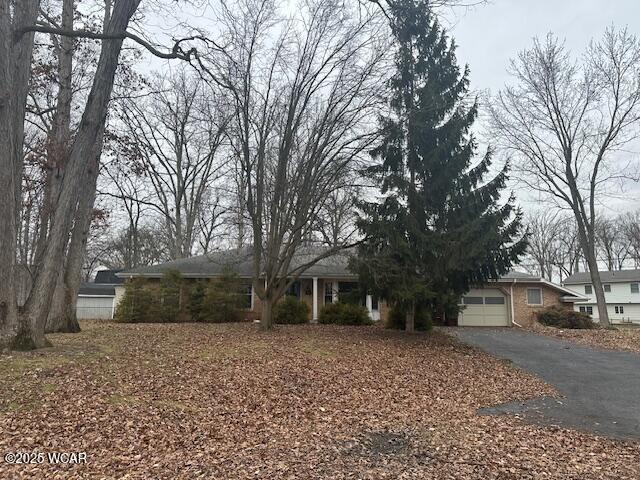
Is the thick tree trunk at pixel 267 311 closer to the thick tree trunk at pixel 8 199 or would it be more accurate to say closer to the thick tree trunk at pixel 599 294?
the thick tree trunk at pixel 8 199

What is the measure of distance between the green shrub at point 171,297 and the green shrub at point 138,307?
256mm

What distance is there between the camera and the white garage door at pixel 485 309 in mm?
22078

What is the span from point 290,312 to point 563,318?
42.8 feet

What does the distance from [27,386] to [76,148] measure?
4.36m

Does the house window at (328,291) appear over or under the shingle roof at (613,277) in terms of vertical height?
under

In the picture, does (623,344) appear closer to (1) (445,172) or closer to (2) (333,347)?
(1) (445,172)

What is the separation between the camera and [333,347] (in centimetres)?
1141

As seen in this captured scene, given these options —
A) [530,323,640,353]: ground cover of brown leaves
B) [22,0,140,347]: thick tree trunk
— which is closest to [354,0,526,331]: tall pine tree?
[530,323,640,353]: ground cover of brown leaves

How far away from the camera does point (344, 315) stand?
1894cm

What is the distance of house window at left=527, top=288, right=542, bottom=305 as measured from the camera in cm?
2233

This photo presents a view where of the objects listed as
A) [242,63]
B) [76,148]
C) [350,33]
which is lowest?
[76,148]

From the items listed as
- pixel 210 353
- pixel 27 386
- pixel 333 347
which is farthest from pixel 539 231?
pixel 27 386

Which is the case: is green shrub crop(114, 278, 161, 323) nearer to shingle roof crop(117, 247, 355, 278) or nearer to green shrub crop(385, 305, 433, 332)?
shingle roof crop(117, 247, 355, 278)

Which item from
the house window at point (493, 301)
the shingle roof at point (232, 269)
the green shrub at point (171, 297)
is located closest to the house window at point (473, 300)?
the house window at point (493, 301)
